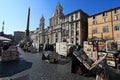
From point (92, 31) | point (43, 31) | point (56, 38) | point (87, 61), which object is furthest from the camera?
point (43, 31)

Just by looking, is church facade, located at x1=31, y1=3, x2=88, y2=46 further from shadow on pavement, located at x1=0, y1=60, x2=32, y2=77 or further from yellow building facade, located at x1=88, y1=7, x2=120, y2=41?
shadow on pavement, located at x1=0, y1=60, x2=32, y2=77

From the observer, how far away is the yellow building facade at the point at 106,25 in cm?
3983

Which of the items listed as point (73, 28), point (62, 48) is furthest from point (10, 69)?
point (73, 28)

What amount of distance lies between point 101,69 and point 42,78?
13.1 ft

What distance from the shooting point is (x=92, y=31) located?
4769 centimetres

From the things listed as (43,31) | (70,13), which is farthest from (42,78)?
(43,31)

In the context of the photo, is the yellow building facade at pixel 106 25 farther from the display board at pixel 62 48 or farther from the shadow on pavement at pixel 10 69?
the shadow on pavement at pixel 10 69

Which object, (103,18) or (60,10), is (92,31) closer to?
(103,18)

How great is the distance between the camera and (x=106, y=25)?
4291cm

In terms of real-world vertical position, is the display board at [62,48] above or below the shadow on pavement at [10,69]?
above

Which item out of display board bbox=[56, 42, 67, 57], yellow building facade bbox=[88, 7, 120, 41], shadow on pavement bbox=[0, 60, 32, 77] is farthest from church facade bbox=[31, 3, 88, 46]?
shadow on pavement bbox=[0, 60, 32, 77]

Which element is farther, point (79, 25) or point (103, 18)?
point (79, 25)

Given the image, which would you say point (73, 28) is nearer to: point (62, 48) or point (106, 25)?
point (106, 25)

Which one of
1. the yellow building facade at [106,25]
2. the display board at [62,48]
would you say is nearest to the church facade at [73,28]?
the yellow building facade at [106,25]
